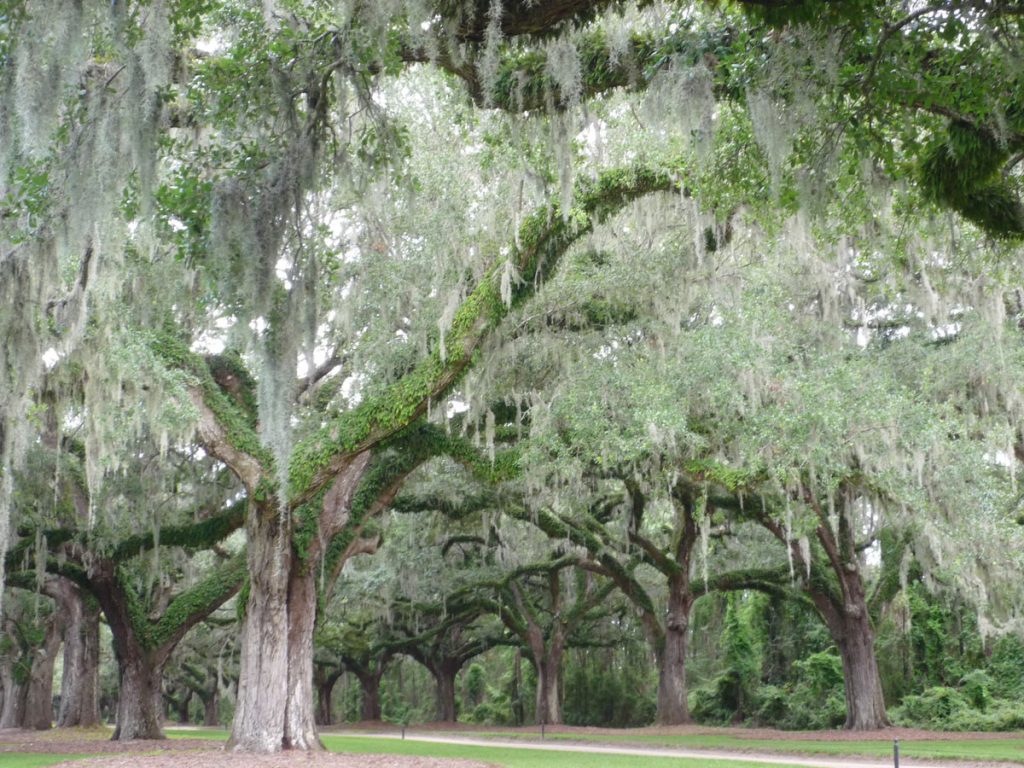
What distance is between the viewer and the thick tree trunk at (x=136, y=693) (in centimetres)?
1753

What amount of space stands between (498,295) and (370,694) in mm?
26965

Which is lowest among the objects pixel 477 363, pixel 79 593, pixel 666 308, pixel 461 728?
pixel 461 728

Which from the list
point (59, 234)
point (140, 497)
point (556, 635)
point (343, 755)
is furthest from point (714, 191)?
point (556, 635)

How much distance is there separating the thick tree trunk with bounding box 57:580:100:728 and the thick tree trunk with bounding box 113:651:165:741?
11.5 feet

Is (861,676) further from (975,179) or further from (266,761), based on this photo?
(975,179)

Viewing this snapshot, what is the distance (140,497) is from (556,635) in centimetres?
1313

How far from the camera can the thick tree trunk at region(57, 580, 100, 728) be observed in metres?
20.9

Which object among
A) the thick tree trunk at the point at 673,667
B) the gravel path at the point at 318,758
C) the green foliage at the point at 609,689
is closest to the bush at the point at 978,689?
the gravel path at the point at 318,758

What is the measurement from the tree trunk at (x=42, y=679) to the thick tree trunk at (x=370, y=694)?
10682 millimetres

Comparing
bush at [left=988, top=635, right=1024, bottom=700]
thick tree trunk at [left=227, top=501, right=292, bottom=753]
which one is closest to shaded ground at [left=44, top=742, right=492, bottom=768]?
thick tree trunk at [left=227, top=501, right=292, bottom=753]

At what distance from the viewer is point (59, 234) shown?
24.9 feet

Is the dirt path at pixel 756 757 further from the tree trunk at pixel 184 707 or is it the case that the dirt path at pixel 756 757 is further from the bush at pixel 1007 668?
the tree trunk at pixel 184 707

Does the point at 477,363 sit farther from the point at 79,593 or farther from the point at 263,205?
the point at 79,593

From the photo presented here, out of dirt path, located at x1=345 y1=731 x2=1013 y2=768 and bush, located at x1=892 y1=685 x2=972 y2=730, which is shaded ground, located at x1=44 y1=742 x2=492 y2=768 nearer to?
dirt path, located at x1=345 y1=731 x2=1013 y2=768
